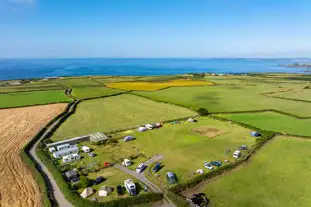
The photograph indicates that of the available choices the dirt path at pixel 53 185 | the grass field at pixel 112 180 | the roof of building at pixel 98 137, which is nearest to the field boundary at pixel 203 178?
the grass field at pixel 112 180

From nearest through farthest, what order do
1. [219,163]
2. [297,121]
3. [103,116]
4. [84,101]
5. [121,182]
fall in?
[121,182]
[219,163]
[297,121]
[103,116]
[84,101]

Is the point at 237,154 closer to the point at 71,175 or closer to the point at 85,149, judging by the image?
the point at 71,175

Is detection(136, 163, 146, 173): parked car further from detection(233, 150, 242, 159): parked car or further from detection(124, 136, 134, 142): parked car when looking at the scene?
detection(233, 150, 242, 159): parked car

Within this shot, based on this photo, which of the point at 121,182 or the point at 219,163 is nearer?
the point at 121,182

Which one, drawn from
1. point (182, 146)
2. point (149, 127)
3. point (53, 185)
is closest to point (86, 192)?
point (53, 185)

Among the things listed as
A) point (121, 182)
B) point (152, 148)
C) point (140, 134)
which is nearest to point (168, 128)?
point (140, 134)

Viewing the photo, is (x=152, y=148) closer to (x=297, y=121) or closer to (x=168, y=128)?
(x=168, y=128)

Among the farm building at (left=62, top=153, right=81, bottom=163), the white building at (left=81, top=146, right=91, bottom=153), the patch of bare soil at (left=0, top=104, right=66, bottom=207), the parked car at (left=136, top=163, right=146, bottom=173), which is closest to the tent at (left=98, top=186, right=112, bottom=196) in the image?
the parked car at (left=136, top=163, right=146, bottom=173)
